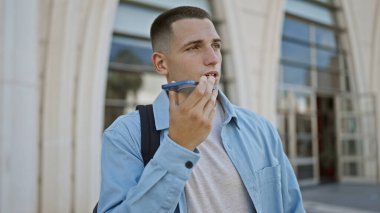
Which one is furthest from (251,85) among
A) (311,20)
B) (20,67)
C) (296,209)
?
(296,209)

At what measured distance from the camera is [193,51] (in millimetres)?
1199

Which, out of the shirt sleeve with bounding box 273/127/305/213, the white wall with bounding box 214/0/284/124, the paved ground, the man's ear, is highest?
the white wall with bounding box 214/0/284/124

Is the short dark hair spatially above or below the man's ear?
above

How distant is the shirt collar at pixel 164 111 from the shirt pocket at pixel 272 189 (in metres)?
0.19

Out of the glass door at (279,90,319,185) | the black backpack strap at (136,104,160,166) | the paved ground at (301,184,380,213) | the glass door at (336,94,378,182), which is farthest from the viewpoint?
the glass door at (336,94,378,182)

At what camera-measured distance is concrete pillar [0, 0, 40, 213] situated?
14.8 ft

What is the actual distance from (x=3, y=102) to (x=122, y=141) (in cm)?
390

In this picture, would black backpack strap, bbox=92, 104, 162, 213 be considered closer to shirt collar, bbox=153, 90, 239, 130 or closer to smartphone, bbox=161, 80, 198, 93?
shirt collar, bbox=153, 90, 239, 130

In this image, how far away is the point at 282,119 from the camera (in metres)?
9.38

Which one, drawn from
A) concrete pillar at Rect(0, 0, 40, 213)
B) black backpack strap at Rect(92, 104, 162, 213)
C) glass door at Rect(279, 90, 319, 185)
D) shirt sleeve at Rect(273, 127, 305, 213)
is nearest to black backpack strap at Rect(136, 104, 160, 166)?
black backpack strap at Rect(92, 104, 162, 213)

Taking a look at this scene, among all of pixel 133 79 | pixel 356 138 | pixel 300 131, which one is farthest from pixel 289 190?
pixel 356 138

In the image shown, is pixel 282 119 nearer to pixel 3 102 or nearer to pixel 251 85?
pixel 251 85

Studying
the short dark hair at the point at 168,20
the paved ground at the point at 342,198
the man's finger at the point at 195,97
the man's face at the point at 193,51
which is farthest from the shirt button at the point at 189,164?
the paved ground at the point at 342,198

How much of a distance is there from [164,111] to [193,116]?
272 mm
